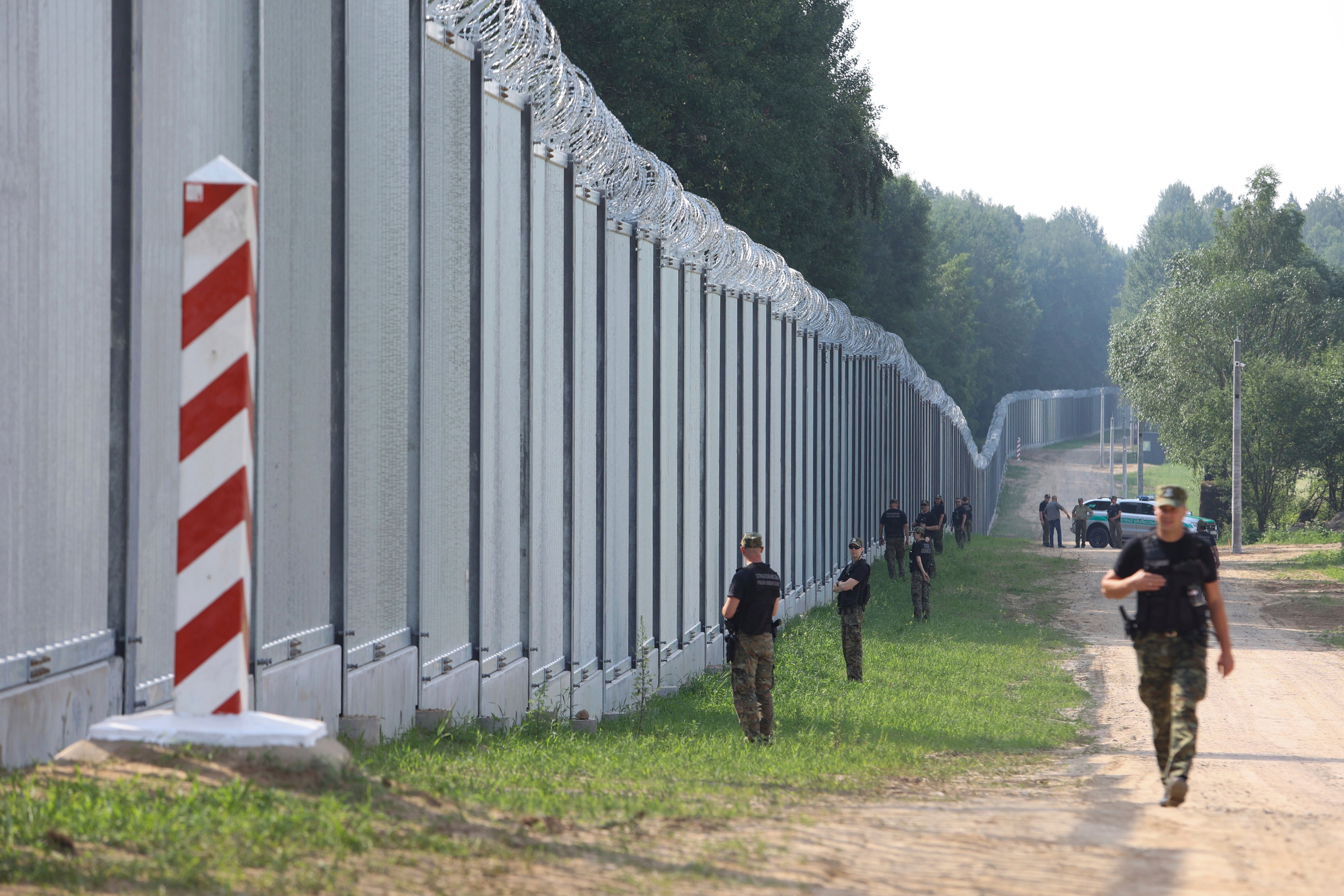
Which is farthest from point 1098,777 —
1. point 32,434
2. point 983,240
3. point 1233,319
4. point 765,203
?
point 983,240

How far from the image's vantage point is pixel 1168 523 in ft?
25.7

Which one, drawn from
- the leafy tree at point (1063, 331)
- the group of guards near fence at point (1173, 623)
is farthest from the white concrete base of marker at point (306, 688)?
the leafy tree at point (1063, 331)

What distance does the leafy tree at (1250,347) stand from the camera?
56.9 metres

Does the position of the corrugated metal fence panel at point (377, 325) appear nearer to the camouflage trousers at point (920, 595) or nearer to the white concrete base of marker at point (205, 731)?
the white concrete base of marker at point (205, 731)

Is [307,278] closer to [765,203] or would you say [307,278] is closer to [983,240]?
[765,203]

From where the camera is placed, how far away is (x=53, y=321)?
19.0 feet

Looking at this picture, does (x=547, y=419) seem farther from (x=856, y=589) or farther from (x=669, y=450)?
(x=856, y=589)

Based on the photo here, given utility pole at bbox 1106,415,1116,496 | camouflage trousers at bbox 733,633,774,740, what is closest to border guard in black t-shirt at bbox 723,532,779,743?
camouflage trousers at bbox 733,633,774,740

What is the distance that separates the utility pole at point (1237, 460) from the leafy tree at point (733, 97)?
50.0 ft

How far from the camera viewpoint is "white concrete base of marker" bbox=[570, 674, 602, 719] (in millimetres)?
12320

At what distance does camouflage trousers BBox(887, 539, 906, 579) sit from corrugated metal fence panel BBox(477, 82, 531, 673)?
1983 cm

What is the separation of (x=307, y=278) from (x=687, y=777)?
10.9ft

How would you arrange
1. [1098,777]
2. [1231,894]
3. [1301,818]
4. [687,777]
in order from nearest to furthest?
[1231,894]
[1301,818]
[687,777]
[1098,777]

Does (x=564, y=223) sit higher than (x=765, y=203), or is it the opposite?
(x=765, y=203)
